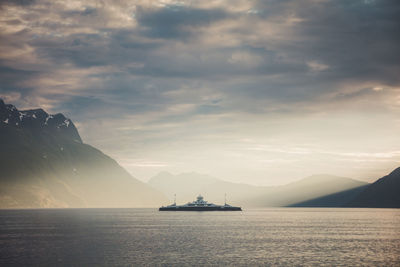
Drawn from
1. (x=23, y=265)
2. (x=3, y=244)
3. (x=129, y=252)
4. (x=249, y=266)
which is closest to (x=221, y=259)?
(x=249, y=266)

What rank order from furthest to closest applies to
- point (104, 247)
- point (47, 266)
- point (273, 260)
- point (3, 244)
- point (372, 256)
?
point (3, 244) → point (104, 247) → point (372, 256) → point (273, 260) → point (47, 266)

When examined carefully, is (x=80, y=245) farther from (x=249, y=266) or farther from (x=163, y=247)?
(x=249, y=266)

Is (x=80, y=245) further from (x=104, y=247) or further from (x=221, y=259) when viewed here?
(x=221, y=259)

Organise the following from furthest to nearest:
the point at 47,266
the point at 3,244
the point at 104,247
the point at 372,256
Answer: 1. the point at 3,244
2. the point at 104,247
3. the point at 372,256
4. the point at 47,266

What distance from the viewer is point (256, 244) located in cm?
12412

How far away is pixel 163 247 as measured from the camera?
373 feet

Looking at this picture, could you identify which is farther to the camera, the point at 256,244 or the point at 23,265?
the point at 256,244

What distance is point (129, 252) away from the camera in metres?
103

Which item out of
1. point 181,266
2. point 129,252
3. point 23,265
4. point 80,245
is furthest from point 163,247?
point 23,265

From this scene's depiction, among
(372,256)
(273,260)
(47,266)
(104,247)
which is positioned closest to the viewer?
(47,266)

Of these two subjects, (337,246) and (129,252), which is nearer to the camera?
(129,252)

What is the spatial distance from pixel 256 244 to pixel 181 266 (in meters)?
47.1

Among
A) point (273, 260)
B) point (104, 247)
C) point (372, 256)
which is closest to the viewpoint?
point (273, 260)

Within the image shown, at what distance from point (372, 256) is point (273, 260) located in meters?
26.9
